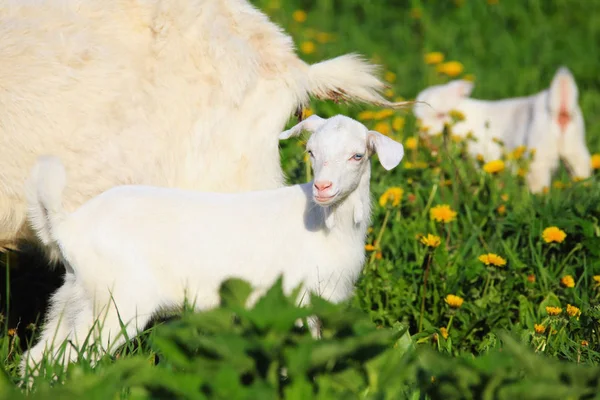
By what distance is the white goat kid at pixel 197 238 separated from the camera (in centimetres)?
290

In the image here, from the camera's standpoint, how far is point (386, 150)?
9.75 feet

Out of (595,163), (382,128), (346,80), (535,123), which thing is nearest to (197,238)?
(346,80)

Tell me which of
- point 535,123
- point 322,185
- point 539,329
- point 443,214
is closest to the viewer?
point 322,185

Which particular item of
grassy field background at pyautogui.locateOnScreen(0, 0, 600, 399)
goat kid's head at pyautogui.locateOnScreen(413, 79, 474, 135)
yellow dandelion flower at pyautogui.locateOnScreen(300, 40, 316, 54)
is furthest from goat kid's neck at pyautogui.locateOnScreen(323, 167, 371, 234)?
yellow dandelion flower at pyautogui.locateOnScreen(300, 40, 316, 54)

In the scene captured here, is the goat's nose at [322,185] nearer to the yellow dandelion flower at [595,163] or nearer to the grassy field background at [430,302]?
the grassy field background at [430,302]

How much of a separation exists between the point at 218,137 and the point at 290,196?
0.52 meters

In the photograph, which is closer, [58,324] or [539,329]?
[58,324]

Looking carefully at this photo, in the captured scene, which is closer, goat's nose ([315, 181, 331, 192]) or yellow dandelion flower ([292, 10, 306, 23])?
goat's nose ([315, 181, 331, 192])

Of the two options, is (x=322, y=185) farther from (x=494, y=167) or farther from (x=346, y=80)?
(x=494, y=167)

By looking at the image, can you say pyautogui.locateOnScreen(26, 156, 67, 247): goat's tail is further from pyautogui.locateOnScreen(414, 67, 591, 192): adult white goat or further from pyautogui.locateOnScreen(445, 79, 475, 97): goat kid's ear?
pyautogui.locateOnScreen(445, 79, 475, 97): goat kid's ear

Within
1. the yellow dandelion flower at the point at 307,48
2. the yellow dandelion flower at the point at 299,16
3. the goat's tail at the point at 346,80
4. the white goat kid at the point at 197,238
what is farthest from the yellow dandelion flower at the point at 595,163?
the yellow dandelion flower at the point at 299,16

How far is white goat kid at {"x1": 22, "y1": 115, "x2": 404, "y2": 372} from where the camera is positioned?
2.90 meters

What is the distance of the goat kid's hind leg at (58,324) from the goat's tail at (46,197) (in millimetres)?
178

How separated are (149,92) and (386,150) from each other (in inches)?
40.1
